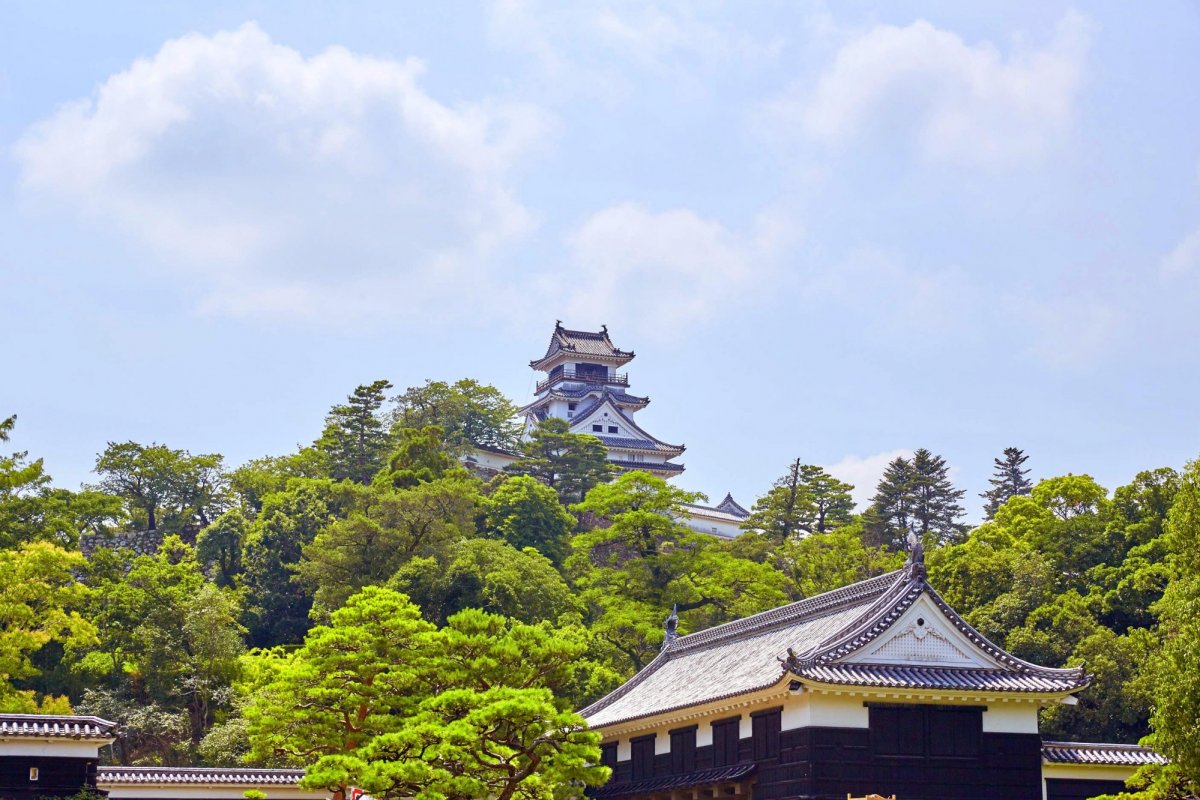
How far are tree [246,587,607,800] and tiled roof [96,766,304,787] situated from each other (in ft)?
9.97

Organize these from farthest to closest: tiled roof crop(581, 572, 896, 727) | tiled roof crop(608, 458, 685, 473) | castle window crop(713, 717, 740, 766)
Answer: tiled roof crop(608, 458, 685, 473) < tiled roof crop(581, 572, 896, 727) < castle window crop(713, 717, 740, 766)

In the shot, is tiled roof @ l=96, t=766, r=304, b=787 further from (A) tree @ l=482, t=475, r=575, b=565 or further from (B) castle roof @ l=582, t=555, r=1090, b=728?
(A) tree @ l=482, t=475, r=575, b=565

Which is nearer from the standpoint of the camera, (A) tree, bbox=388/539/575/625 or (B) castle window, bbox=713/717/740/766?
(B) castle window, bbox=713/717/740/766

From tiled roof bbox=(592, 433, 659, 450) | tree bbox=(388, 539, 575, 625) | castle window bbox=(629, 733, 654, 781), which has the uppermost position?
tiled roof bbox=(592, 433, 659, 450)

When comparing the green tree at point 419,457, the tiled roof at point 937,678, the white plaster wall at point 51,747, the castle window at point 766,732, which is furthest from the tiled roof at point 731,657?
the green tree at point 419,457

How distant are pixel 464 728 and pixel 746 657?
9.77m

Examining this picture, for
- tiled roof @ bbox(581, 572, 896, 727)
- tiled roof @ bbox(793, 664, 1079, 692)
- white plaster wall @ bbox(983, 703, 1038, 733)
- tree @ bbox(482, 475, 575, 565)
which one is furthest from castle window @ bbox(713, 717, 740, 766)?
tree @ bbox(482, 475, 575, 565)

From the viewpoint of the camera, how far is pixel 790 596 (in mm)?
Answer: 61188

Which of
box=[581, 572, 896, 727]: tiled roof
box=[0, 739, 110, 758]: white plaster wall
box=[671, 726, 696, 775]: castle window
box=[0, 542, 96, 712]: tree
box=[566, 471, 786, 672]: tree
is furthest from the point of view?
box=[566, 471, 786, 672]: tree

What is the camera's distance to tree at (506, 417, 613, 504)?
3125 inches

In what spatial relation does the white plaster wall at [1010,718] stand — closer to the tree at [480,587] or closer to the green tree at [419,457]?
the tree at [480,587]

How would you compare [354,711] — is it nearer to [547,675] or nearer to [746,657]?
[547,675]

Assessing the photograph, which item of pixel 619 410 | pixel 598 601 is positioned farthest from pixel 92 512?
pixel 619 410

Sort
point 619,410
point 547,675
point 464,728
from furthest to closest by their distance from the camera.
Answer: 1. point 619,410
2. point 547,675
3. point 464,728
